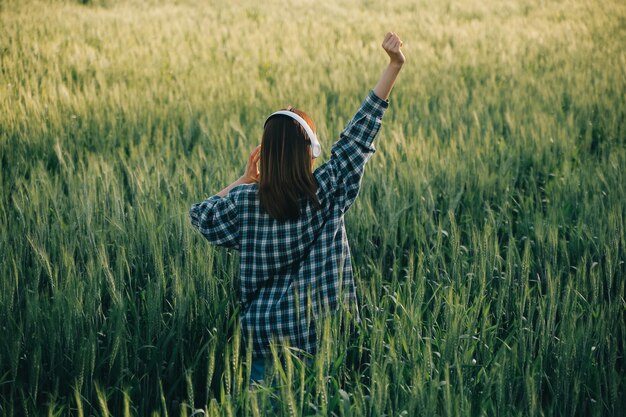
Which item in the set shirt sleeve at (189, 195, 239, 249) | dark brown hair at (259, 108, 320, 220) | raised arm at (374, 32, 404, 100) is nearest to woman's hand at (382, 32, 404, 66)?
raised arm at (374, 32, 404, 100)

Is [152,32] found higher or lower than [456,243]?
higher

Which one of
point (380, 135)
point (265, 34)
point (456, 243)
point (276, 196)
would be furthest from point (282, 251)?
point (265, 34)

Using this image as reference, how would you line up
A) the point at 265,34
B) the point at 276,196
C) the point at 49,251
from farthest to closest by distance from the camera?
the point at 265,34, the point at 49,251, the point at 276,196

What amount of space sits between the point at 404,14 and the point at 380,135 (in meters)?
6.08

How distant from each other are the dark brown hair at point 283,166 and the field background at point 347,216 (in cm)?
37

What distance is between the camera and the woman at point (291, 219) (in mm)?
1684

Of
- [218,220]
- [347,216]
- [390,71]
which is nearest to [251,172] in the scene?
[218,220]

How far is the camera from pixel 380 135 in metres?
3.74

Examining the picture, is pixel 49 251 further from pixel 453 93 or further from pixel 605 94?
pixel 605 94

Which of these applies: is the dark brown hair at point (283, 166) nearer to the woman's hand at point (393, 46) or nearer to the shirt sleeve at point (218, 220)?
the shirt sleeve at point (218, 220)

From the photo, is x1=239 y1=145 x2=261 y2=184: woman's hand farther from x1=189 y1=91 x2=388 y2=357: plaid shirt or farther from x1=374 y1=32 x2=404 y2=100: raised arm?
x1=374 y1=32 x2=404 y2=100: raised arm

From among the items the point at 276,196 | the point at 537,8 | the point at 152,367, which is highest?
the point at 537,8

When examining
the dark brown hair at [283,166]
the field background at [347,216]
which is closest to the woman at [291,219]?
the dark brown hair at [283,166]

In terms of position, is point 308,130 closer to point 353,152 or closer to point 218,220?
point 353,152
